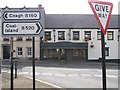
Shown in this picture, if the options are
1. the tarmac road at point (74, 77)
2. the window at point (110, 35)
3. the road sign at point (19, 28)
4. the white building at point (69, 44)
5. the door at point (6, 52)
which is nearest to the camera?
the road sign at point (19, 28)

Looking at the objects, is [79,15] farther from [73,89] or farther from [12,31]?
[12,31]

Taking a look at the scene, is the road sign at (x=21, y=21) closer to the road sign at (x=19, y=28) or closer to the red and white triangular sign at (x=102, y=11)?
the road sign at (x=19, y=28)

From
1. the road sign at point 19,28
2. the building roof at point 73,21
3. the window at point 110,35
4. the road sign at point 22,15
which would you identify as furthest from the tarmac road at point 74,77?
the window at point 110,35

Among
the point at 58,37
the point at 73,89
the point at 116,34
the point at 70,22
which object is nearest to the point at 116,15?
the point at 116,34

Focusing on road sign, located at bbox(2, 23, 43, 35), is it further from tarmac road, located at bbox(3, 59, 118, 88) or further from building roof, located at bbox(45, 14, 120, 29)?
building roof, located at bbox(45, 14, 120, 29)

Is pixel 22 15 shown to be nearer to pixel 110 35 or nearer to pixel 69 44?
pixel 69 44

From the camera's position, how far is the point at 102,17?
18.4 feet

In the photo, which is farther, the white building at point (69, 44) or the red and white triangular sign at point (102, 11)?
the white building at point (69, 44)

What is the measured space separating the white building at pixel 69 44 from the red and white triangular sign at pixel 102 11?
4383 cm

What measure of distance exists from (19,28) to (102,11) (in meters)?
3.22

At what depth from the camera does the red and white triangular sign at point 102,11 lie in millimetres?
5516

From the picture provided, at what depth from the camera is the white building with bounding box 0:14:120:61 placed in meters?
49.9

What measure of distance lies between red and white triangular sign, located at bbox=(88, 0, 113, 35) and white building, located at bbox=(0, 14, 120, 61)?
144 feet

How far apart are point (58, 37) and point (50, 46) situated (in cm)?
222
